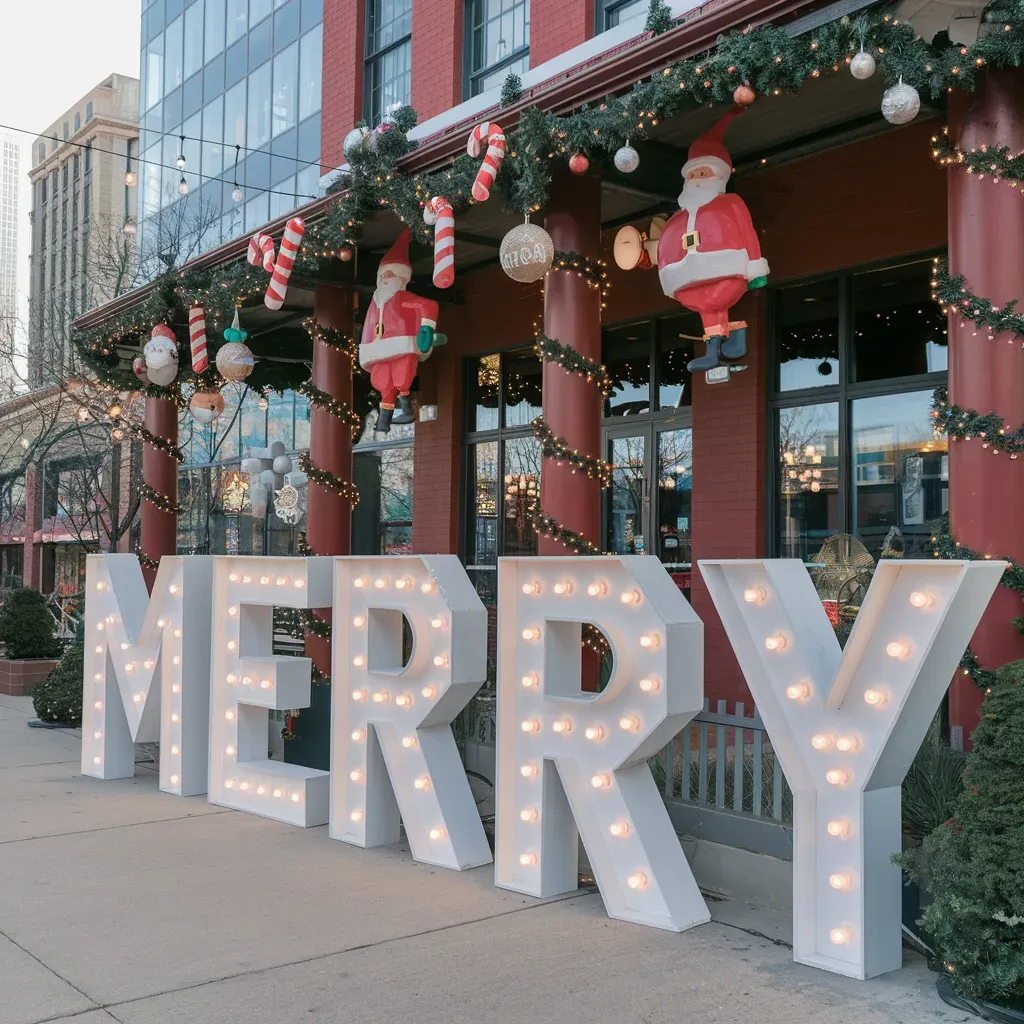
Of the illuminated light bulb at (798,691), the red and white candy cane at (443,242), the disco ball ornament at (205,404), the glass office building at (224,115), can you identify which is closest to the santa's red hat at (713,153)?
the red and white candy cane at (443,242)

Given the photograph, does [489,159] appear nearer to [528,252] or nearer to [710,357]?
[528,252]

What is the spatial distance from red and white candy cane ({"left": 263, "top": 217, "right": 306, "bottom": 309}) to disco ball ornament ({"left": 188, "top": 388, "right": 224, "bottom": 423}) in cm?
416

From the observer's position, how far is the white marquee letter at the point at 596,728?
5125mm

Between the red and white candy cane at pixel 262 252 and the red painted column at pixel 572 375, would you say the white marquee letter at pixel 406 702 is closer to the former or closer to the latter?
the red painted column at pixel 572 375

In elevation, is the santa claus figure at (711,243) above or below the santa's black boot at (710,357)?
above

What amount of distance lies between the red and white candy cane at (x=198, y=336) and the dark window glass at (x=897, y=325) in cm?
641

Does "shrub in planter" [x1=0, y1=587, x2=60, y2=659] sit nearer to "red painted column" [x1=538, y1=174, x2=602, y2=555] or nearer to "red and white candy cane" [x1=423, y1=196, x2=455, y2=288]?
"red painted column" [x1=538, y1=174, x2=602, y2=555]

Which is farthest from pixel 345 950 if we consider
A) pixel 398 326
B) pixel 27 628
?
pixel 27 628

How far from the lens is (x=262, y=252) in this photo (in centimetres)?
937

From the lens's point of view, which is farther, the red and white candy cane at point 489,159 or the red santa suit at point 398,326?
the red santa suit at point 398,326

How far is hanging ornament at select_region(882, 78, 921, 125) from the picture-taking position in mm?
5883

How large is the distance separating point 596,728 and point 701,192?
3.84 metres

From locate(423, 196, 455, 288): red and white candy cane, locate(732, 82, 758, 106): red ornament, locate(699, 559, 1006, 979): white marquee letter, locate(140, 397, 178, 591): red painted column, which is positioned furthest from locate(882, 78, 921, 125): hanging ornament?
locate(140, 397, 178, 591): red painted column

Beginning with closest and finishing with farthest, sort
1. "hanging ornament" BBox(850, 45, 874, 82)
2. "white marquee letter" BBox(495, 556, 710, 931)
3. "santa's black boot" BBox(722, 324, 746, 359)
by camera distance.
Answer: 1. "white marquee letter" BBox(495, 556, 710, 931)
2. "hanging ornament" BBox(850, 45, 874, 82)
3. "santa's black boot" BBox(722, 324, 746, 359)
